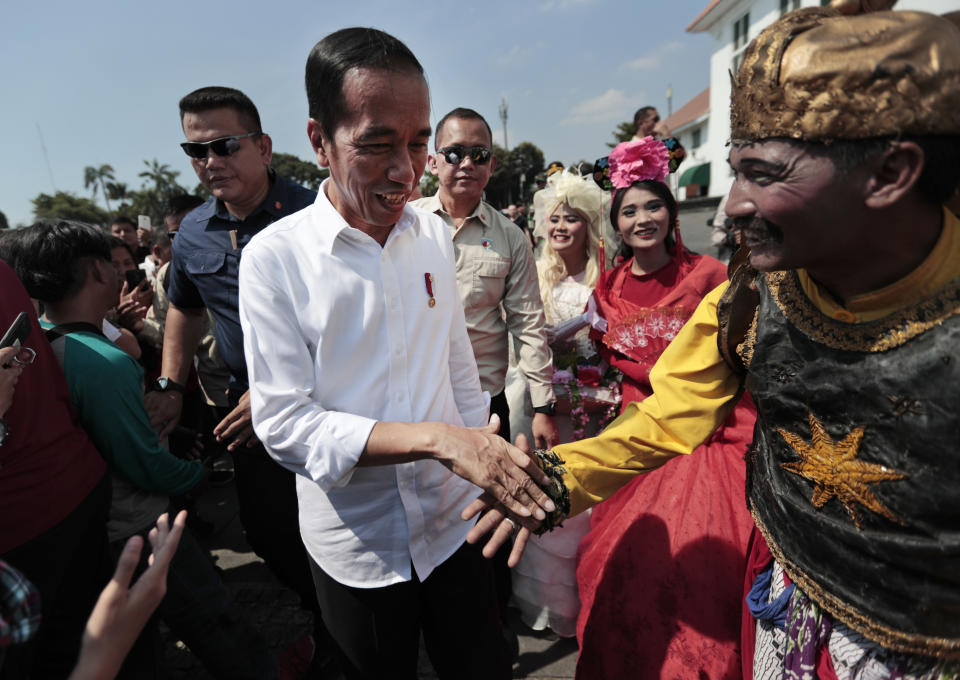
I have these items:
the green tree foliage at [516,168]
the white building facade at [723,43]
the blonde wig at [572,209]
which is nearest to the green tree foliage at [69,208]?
the green tree foliage at [516,168]

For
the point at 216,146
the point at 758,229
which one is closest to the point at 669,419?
the point at 758,229

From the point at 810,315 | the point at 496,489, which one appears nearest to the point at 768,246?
the point at 810,315

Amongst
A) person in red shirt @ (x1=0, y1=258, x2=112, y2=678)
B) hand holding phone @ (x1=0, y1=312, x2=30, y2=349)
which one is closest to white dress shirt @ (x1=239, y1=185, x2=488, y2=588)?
hand holding phone @ (x1=0, y1=312, x2=30, y2=349)

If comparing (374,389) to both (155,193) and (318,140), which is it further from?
(155,193)

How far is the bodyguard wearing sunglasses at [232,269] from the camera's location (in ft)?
8.68

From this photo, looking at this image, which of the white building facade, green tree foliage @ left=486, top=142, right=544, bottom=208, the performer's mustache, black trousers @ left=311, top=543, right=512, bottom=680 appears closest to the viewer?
the performer's mustache

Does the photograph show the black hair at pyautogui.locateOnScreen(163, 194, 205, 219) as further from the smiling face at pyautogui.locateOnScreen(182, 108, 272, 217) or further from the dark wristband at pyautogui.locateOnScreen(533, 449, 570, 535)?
the dark wristband at pyautogui.locateOnScreen(533, 449, 570, 535)

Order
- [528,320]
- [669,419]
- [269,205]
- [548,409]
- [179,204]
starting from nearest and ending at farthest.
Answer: [669,419] < [269,205] < [548,409] < [528,320] < [179,204]

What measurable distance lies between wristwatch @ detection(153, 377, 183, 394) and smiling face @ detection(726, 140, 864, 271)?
8.63 feet

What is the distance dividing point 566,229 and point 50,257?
3.14 metres

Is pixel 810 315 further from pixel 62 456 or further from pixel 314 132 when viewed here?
pixel 62 456

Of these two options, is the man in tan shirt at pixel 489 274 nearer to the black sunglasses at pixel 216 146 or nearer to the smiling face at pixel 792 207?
the black sunglasses at pixel 216 146

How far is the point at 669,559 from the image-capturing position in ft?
6.99

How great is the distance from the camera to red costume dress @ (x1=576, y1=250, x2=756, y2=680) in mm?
1995
